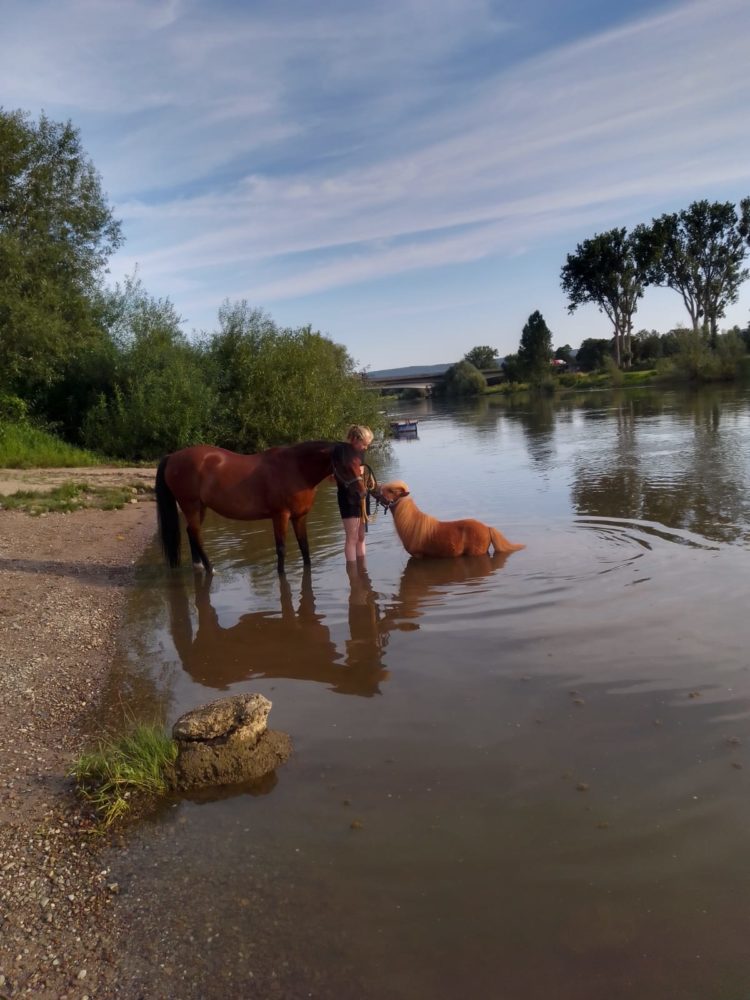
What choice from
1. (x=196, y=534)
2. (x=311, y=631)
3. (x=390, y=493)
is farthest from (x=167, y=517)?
(x=311, y=631)

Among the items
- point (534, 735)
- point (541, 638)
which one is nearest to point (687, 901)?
point (534, 735)

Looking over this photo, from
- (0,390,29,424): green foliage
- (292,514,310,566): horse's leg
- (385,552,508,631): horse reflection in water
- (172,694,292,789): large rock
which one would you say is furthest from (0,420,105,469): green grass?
(172,694,292,789): large rock

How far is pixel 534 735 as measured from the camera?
4859 millimetres

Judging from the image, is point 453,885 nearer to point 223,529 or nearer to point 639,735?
point 639,735

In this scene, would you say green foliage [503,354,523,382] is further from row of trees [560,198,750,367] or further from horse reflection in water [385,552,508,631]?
horse reflection in water [385,552,508,631]

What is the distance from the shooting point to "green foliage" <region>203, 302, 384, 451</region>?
28.4 meters

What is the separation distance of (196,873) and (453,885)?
1310 millimetres

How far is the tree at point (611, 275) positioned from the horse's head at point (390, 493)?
251 ft

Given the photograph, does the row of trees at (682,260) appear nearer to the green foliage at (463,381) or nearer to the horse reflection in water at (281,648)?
the green foliage at (463,381)

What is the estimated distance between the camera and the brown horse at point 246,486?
32.6ft

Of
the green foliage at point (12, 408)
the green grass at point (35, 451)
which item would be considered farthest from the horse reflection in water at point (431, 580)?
the green foliage at point (12, 408)

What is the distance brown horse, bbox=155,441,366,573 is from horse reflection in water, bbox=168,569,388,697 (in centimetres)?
144

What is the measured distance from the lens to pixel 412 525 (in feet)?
33.4

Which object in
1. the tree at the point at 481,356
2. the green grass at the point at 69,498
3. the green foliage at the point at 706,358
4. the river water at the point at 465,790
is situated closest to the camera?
Answer: the river water at the point at 465,790
